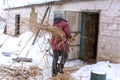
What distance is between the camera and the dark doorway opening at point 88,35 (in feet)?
30.2

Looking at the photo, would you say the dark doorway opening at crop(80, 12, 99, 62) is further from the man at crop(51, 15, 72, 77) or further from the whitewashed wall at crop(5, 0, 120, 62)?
the man at crop(51, 15, 72, 77)

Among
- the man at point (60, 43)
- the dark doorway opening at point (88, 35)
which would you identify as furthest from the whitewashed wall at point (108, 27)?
the man at point (60, 43)

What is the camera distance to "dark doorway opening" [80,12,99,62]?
9219mm

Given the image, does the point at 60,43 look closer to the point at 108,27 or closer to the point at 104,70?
the point at 104,70

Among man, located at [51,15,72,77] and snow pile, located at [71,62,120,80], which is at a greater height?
man, located at [51,15,72,77]

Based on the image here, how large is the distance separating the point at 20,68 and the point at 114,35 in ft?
9.40

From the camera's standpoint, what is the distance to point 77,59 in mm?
9164

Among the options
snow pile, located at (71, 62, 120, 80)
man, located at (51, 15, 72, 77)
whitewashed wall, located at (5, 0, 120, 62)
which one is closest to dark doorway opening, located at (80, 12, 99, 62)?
whitewashed wall, located at (5, 0, 120, 62)

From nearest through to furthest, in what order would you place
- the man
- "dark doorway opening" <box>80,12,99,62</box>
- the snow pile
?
1. the man
2. the snow pile
3. "dark doorway opening" <box>80,12,99,62</box>

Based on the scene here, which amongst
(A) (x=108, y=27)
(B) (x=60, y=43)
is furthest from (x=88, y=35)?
(B) (x=60, y=43)

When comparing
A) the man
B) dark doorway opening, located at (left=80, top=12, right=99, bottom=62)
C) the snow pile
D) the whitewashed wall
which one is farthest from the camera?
dark doorway opening, located at (left=80, top=12, right=99, bottom=62)

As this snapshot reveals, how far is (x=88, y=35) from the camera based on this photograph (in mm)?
9500

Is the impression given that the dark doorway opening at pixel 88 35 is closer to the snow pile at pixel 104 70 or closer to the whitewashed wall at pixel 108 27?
the whitewashed wall at pixel 108 27

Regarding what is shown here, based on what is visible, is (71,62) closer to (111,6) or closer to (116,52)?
(116,52)
